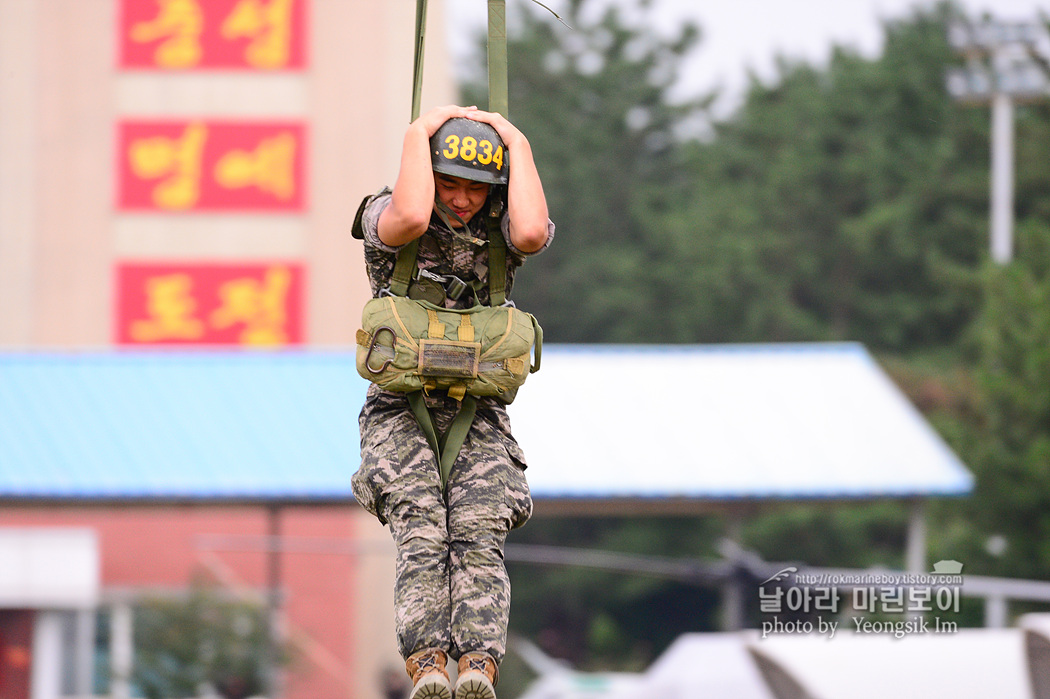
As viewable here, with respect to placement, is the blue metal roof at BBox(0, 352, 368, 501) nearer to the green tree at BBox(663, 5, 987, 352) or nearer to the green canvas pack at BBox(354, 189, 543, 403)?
the green canvas pack at BBox(354, 189, 543, 403)

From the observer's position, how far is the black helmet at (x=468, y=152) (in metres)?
5.98

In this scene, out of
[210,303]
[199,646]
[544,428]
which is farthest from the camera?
[210,303]

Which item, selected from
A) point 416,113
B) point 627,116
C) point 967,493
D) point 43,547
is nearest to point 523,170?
point 416,113

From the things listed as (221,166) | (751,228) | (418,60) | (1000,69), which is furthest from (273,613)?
(751,228)

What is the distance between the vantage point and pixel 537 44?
2368 inches

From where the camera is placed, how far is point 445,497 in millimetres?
6176

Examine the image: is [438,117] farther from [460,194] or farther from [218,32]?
[218,32]

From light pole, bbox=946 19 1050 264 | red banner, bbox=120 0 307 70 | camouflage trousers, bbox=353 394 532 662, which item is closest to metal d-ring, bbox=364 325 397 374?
camouflage trousers, bbox=353 394 532 662

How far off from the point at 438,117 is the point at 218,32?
72.8 feet

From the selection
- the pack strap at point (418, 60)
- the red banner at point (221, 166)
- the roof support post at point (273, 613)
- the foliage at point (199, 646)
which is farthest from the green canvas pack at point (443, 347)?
the red banner at point (221, 166)

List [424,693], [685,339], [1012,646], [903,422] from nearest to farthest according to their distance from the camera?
[424,693], [1012,646], [903,422], [685,339]

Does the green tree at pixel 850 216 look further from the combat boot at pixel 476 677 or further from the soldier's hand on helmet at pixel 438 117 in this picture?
the combat boot at pixel 476 677

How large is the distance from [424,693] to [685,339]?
48.3 meters

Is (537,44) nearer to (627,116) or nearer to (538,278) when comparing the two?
(627,116)
